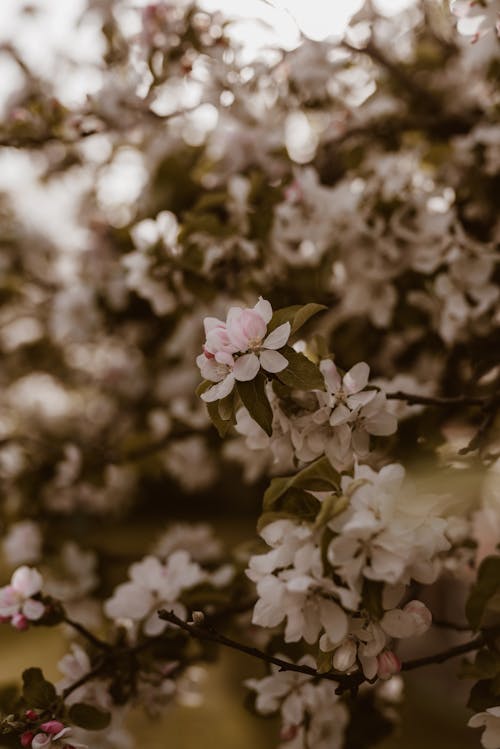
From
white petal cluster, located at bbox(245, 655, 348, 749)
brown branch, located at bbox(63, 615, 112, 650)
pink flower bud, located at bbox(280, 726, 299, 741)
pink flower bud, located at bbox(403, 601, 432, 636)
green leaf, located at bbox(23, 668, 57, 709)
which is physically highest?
brown branch, located at bbox(63, 615, 112, 650)

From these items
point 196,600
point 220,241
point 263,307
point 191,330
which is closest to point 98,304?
→ point 191,330

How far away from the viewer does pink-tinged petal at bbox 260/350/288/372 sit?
36.6 inches

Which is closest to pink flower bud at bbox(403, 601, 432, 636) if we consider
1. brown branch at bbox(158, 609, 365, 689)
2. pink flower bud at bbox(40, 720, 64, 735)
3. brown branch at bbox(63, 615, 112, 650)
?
brown branch at bbox(158, 609, 365, 689)

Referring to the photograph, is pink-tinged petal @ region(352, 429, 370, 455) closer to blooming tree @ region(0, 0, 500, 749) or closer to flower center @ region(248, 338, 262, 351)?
blooming tree @ region(0, 0, 500, 749)

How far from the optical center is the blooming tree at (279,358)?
93cm

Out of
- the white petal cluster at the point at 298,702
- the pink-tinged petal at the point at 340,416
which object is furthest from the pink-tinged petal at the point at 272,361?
the white petal cluster at the point at 298,702

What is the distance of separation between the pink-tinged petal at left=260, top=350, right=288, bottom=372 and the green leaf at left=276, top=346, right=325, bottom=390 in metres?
0.02

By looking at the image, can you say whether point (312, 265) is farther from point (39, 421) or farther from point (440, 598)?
point (440, 598)

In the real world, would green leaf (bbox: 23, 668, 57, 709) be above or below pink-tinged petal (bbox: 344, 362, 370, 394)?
below

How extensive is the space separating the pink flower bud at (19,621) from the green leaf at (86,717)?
0.14 metres

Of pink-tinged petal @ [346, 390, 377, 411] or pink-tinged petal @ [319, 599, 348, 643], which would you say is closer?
pink-tinged petal @ [319, 599, 348, 643]

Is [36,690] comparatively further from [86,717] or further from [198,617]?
[198,617]

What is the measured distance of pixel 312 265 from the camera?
183 centimetres

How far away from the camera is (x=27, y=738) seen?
103 cm
